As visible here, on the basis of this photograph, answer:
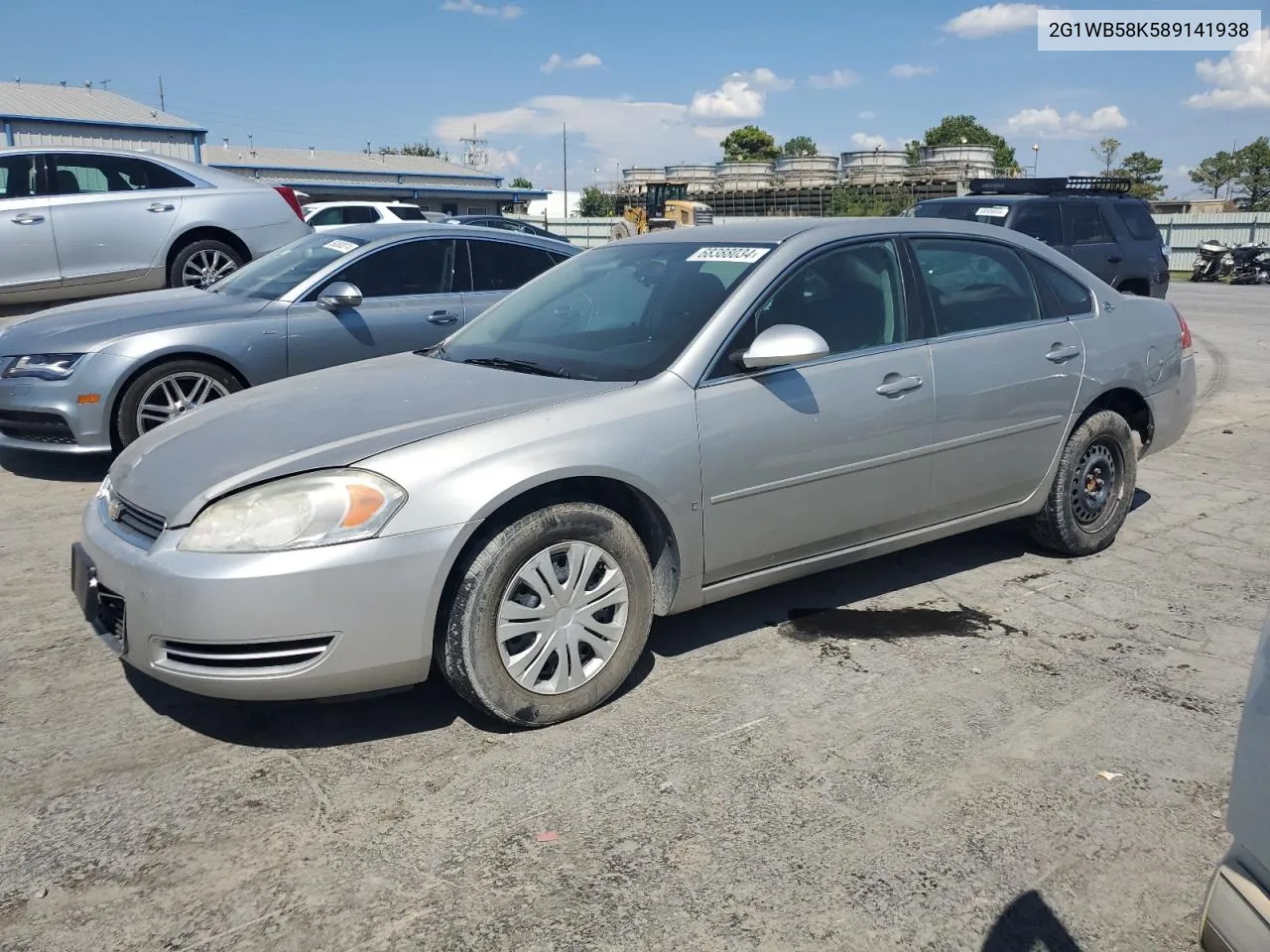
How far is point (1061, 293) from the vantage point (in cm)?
498

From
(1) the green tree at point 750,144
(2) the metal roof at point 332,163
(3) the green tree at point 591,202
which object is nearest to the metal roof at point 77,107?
(2) the metal roof at point 332,163

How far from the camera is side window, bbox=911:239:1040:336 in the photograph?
4.48 m

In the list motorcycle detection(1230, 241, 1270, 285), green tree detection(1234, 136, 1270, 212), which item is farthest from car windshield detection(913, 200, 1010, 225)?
green tree detection(1234, 136, 1270, 212)

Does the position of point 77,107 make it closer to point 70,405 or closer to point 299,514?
point 70,405

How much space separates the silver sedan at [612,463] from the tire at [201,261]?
623 centimetres

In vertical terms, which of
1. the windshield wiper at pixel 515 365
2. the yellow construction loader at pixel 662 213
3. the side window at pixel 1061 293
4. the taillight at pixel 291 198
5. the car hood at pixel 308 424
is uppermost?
the yellow construction loader at pixel 662 213

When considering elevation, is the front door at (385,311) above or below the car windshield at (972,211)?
below

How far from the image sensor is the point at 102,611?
3.28 metres

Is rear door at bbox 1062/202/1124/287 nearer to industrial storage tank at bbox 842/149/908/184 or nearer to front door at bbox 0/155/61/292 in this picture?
front door at bbox 0/155/61/292

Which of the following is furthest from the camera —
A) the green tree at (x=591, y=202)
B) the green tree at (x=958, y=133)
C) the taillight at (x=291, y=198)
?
the green tree at (x=958, y=133)

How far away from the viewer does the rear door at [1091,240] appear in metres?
12.0

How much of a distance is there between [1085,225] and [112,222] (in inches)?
399

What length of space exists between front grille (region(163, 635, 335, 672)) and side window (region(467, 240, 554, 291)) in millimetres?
4437

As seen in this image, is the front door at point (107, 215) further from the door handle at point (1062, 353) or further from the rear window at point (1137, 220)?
the rear window at point (1137, 220)
